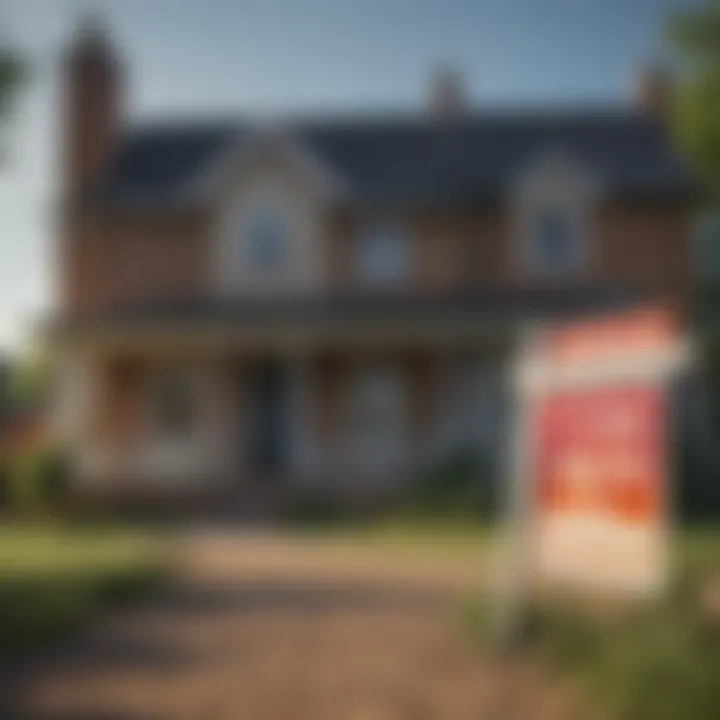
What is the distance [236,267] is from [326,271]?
1193mm

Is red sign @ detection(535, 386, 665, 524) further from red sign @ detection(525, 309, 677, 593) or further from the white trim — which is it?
the white trim

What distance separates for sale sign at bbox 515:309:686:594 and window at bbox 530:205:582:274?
37.8 feet

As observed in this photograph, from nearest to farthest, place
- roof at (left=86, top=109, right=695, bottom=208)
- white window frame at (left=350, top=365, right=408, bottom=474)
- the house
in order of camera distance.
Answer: the house < white window frame at (left=350, top=365, right=408, bottom=474) < roof at (left=86, top=109, right=695, bottom=208)

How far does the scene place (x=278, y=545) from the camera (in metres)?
10.2

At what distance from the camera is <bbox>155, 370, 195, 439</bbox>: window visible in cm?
1555

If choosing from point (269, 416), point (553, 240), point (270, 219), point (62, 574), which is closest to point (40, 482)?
point (62, 574)

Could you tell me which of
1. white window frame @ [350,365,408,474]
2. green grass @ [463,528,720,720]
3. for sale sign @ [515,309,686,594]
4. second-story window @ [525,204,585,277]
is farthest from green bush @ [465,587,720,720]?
second-story window @ [525,204,585,277]

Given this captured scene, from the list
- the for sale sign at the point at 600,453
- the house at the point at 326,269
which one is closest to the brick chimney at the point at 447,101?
the house at the point at 326,269

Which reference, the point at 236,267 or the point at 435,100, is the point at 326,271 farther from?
the point at 435,100

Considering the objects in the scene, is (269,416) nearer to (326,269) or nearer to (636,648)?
(326,269)

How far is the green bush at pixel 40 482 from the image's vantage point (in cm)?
1026

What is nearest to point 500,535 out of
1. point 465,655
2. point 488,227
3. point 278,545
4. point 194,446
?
point 278,545

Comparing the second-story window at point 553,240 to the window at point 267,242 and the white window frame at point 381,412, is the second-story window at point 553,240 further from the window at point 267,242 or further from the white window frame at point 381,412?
the window at point 267,242

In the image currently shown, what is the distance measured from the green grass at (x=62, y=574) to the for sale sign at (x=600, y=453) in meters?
2.31
